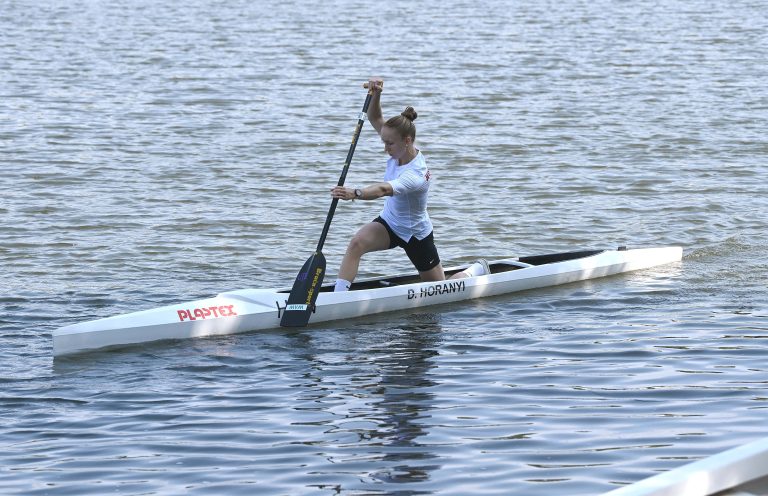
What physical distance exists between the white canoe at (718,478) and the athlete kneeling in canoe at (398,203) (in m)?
5.40

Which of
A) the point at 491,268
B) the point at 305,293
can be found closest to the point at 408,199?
the point at 305,293

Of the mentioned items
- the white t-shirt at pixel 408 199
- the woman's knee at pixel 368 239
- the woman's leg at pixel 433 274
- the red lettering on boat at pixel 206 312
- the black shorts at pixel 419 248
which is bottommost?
the woman's leg at pixel 433 274

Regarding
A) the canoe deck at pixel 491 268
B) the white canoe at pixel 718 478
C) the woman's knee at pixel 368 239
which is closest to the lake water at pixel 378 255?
the canoe deck at pixel 491 268

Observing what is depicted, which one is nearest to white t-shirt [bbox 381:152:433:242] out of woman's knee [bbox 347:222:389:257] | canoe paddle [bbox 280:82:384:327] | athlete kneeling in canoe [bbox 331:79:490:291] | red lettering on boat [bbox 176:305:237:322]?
athlete kneeling in canoe [bbox 331:79:490:291]

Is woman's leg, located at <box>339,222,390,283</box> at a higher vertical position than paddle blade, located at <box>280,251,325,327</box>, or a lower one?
higher

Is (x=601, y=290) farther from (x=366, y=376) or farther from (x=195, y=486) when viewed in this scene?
(x=195, y=486)

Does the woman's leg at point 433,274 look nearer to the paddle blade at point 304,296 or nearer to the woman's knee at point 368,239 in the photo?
the woman's knee at point 368,239

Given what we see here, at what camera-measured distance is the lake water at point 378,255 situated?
8.11m

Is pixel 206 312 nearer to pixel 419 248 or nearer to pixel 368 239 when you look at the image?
pixel 368 239

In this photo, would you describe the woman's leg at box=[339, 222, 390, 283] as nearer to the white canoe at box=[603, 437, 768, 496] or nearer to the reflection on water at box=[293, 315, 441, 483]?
the reflection on water at box=[293, 315, 441, 483]

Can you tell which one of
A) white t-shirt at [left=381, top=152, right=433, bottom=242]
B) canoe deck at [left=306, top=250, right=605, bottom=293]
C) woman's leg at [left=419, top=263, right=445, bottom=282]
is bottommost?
canoe deck at [left=306, top=250, right=605, bottom=293]

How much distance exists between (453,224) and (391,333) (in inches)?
176

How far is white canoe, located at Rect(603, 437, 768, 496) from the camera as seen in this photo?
5.15m

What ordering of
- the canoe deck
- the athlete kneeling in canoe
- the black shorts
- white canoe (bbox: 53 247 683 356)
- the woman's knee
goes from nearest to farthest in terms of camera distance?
white canoe (bbox: 53 247 683 356) < the athlete kneeling in canoe < the woman's knee < the black shorts < the canoe deck
